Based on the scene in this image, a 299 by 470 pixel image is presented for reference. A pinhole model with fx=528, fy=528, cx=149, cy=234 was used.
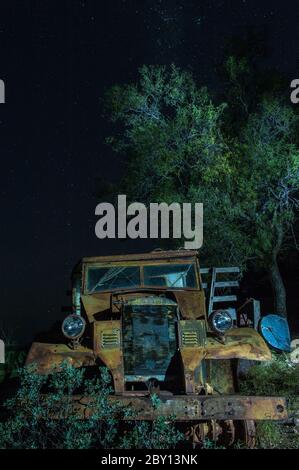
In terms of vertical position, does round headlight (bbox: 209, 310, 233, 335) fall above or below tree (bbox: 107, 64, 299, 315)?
below

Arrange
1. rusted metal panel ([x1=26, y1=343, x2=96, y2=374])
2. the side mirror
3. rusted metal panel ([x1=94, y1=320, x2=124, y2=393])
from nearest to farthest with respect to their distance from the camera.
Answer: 1. rusted metal panel ([x1=94, y1=320, x2=124, y2=393])
2. rusted metal panel ([x1=26, y1=343, x2=96, y2=374])
3. the side mirror

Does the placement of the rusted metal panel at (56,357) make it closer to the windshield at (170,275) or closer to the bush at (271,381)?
the windshield at (170,275)

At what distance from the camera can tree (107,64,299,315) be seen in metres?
13.8

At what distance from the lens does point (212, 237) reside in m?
14.0

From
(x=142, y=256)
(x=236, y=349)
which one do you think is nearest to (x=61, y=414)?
(x=236, y=349)

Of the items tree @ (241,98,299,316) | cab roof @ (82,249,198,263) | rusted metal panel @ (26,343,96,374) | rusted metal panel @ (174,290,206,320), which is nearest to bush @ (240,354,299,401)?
rusted metal panel @ (174,290,206,320)

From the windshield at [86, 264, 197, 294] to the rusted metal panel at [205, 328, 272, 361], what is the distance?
1.11m

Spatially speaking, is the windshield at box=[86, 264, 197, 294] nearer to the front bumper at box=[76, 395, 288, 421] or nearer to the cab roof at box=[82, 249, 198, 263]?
the cab roof at box=[82, 249, 198, 263]

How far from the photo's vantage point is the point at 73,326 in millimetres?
7168

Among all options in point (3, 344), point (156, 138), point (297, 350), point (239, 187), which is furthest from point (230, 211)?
point (3, 344)

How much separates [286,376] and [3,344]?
7241 millimetres

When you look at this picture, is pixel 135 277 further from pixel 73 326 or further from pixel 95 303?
pixel 73 326

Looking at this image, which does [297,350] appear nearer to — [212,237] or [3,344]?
[212,237]

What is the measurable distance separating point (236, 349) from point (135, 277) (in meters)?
1.90
